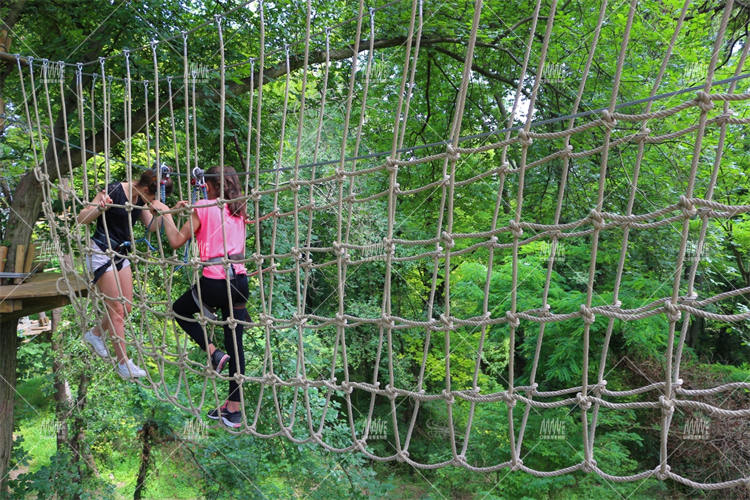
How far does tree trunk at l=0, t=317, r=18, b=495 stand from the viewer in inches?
A: 148

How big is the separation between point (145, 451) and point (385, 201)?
10.6 feet

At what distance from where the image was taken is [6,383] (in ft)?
12.3

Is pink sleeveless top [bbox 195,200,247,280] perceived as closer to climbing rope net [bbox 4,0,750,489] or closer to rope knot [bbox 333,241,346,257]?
climbing rope net [bbox 4,0,750,489]

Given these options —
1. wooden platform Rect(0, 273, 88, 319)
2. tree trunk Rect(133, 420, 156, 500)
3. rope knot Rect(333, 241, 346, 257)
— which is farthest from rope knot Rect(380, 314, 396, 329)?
tree trunk Rect(133, 420, 156, 500)

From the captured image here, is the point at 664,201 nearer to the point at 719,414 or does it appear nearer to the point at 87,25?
the point at 719,414

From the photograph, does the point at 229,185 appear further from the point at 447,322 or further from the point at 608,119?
the point at 608,119

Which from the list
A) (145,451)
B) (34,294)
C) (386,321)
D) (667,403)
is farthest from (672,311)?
(145,451)

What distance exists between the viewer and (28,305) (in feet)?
9.91

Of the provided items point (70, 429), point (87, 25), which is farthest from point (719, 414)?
point (70, 429)

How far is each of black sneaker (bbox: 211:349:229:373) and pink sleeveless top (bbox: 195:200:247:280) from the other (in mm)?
271

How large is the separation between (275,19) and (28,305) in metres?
2.26

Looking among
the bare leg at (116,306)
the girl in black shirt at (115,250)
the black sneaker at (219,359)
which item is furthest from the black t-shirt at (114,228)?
the black sneaker at (219,359)

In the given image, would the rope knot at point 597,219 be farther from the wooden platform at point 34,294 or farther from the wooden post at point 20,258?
the wooden post at point 20,258

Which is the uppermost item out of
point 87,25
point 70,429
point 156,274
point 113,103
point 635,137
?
point 87,25
